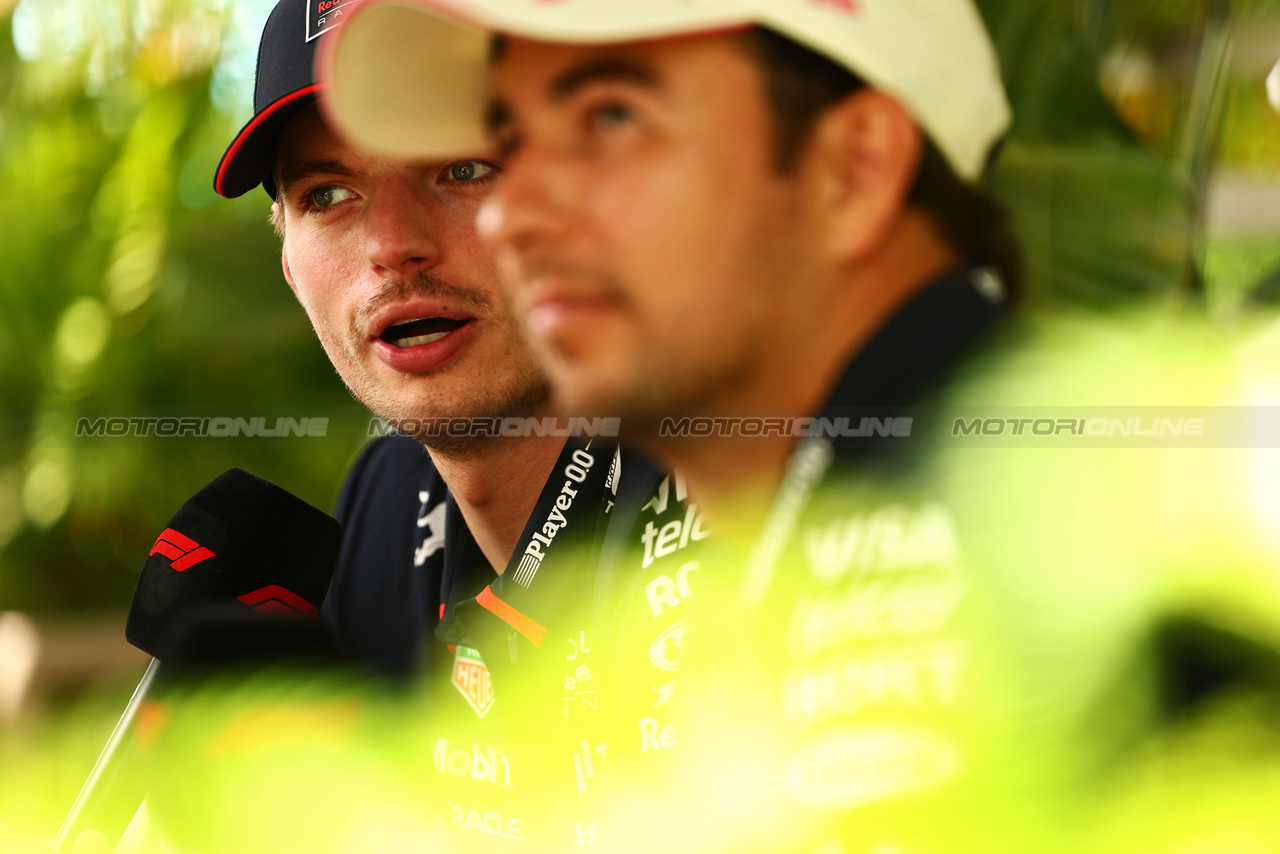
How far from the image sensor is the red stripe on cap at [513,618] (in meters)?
0.88

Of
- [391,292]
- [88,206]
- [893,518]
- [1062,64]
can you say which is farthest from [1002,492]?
[88,206]

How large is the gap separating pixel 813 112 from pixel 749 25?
0.05m

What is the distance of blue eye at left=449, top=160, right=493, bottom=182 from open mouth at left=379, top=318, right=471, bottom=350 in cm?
13

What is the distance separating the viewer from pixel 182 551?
96 centimetres

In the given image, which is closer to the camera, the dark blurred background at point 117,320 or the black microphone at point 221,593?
the black microphone at point 221,593

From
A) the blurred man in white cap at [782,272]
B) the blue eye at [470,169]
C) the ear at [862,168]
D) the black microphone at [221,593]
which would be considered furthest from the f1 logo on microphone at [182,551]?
the ear at [862,168]

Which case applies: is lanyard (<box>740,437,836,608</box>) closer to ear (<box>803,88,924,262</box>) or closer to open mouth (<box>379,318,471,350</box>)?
ear (<box>803,88,924,262</box>)

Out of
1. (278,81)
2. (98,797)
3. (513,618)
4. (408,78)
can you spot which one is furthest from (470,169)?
(98,797)

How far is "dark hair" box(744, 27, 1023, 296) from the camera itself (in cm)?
50

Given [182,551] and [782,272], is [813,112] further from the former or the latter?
[182,551]

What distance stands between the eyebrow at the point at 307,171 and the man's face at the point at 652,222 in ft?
1.56

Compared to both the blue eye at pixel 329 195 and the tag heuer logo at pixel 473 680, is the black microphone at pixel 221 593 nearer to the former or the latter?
the tag heuer logo at pixel 473 680

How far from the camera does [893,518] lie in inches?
18.0

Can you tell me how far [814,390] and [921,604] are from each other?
125mm
